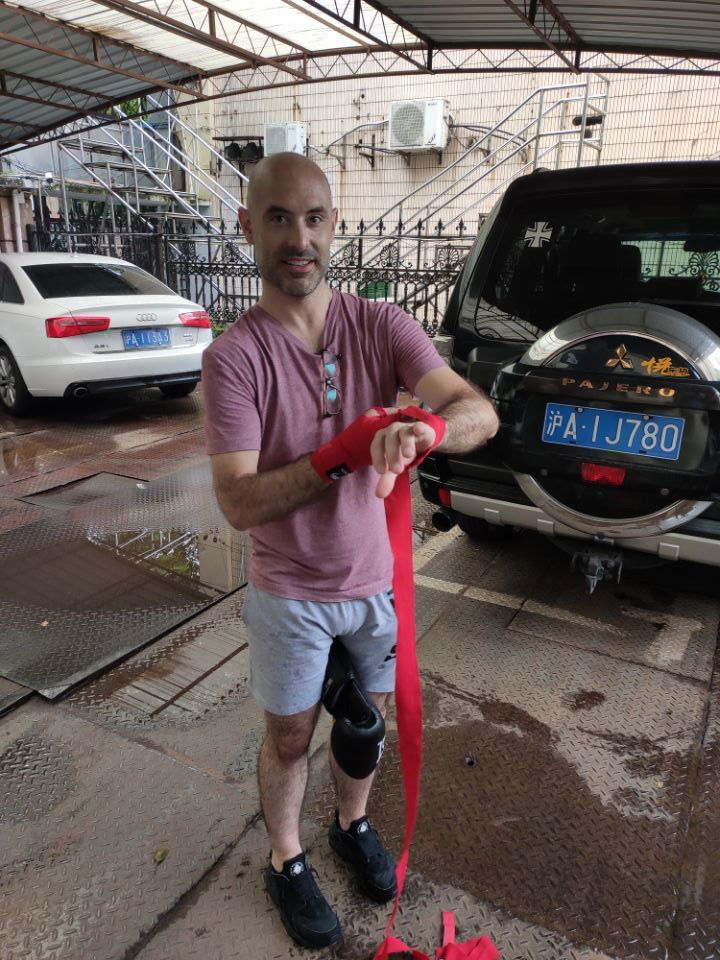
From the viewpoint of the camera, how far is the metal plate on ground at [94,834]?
191 centimetres

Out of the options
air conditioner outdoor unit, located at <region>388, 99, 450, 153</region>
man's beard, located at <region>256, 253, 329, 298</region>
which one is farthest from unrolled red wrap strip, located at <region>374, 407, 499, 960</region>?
air conditioner outdoor unit, located at <region>388, 99, 450, 153</region>

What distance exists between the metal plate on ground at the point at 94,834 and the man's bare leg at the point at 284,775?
1.10ft

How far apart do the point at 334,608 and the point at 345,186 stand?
1583cm

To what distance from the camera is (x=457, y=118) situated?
14.2m

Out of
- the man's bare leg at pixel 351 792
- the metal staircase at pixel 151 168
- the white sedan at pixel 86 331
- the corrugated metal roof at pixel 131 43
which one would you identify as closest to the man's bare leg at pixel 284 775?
the man's bare leg at pixel 351 792

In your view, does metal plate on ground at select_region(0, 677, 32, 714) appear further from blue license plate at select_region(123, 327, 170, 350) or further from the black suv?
blue license plate at select_region(123, 327, 170, 350)

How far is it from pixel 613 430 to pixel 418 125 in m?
13.1

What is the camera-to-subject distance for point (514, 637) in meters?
3.33

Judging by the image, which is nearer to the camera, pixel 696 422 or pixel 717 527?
pixel 696 422

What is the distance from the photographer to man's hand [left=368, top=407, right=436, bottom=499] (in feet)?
4.36

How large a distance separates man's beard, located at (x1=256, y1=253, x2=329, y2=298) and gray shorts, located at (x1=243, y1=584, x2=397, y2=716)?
0.75 metres

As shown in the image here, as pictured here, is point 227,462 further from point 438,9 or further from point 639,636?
point 438,9

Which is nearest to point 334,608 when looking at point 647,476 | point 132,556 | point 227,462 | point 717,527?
point 227,462

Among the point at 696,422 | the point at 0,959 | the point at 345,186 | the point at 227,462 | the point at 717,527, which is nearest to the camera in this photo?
the point at 227,462
